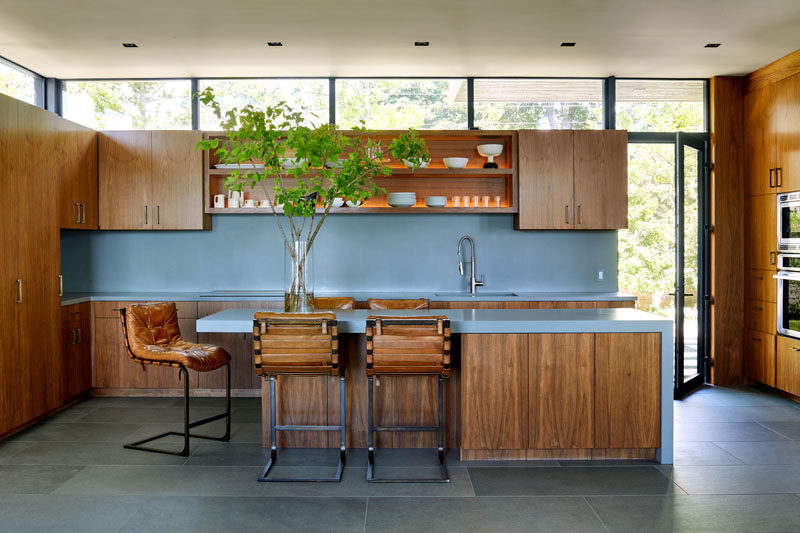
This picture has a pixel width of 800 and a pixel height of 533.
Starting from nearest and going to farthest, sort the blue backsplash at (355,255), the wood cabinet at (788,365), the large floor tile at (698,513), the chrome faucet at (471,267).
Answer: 1. the large floor tile at (698,513)
2. the wood cabinet at (788,365)
3. the chrome faucet at (471,267)
4. the blue backsplash at (355,255)

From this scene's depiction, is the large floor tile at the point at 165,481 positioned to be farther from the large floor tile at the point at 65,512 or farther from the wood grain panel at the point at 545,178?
the wood grain panel at the point at 545,178

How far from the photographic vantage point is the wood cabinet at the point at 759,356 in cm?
556

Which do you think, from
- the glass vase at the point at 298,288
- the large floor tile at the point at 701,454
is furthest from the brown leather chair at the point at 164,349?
the large floor tile at the point at 701,454

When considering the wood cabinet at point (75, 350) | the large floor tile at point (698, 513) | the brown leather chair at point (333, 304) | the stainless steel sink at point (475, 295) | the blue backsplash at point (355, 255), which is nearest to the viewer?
the large floor tile at point (698, 513)

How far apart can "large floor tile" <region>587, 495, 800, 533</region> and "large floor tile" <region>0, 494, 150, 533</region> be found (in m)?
2.25

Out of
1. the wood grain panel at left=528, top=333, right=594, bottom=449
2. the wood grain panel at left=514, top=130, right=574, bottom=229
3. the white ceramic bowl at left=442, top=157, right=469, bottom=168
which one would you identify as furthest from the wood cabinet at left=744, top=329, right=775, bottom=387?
the white ceramic bowl at left=442, top=157, right=469, bottom=168

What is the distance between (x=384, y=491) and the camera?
133 inches

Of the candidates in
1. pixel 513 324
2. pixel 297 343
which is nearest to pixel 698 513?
pixel 513 324

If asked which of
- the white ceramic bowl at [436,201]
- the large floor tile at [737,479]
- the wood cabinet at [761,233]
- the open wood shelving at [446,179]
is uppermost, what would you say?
the open wood shelving at [446,179]

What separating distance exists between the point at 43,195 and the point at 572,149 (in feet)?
14.0

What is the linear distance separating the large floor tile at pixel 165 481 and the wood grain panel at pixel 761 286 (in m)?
4.39

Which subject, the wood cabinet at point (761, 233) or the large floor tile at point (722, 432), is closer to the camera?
the large floor tile at point (722, 432)

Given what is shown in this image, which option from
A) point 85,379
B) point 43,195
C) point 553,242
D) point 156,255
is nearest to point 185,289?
point 156,255

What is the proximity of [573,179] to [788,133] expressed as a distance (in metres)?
1.71
